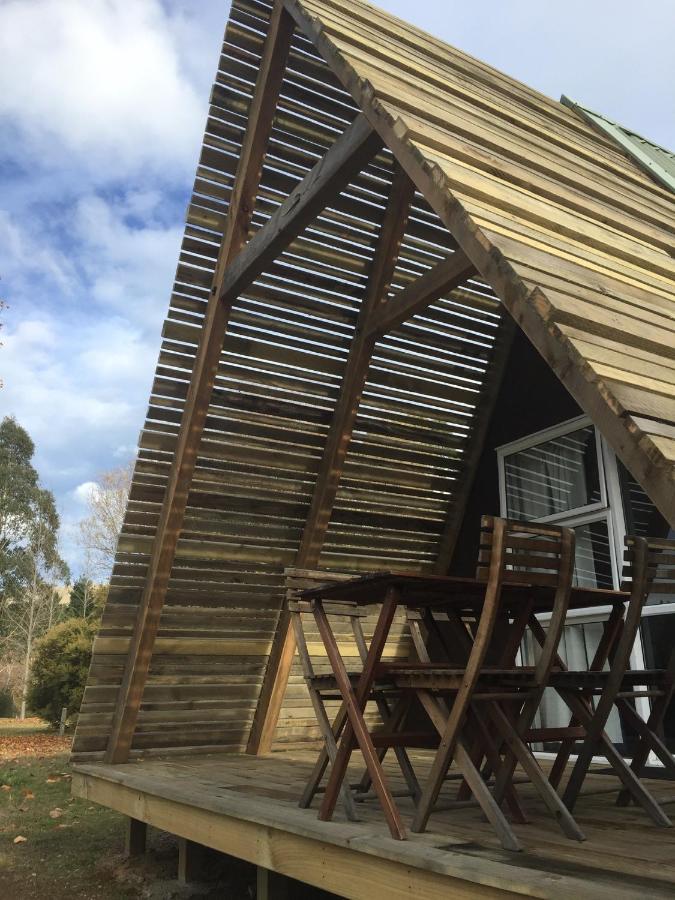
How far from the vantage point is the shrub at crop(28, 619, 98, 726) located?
460 inches

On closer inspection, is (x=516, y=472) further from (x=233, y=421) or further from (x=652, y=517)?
(x=233, y=421)

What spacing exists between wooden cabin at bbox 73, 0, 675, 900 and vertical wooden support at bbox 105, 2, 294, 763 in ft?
0.05

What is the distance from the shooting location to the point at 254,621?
16.2 ft

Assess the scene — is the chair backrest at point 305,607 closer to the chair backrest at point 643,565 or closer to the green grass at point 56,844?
the chair backrest at point 643,565

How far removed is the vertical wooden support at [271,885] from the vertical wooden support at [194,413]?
1.60 meters

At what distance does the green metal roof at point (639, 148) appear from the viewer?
15.6 feet

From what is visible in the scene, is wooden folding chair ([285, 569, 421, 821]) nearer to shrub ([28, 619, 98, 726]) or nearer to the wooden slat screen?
the wooden slat screen

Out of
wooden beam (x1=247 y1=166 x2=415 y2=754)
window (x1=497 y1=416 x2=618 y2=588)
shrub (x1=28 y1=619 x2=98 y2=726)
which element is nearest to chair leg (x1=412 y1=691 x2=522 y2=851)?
window (x1=497 y1=416 x2=618 y2=588)

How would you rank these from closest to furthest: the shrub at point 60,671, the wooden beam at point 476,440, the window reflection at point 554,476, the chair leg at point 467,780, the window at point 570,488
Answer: the chair leg at point 467,780, the window at point 570,488, the window reflection at point 554,476, the wooden beam at point 476,440, the shrub at point 60,671

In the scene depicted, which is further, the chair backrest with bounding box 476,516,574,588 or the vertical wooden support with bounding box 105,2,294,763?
the vertical wooden support with bounding box 105,2,294,763

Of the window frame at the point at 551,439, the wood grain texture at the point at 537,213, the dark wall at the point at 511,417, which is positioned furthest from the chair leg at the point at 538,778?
the dark wall at the point at 511,417

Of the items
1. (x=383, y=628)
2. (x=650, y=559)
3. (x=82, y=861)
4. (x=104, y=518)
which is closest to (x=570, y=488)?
(x=650, y=559)

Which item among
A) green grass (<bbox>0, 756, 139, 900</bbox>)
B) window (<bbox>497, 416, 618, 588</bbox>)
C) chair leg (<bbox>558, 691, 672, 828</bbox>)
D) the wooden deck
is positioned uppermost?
window (<bbox>497, 416, 618, 588</bbox>)

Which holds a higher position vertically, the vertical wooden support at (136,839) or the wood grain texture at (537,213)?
the wood grain texture at (537,213)
